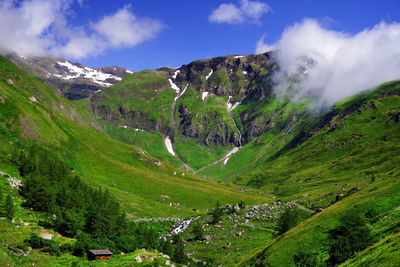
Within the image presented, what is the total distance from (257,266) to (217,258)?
2811 centimetres

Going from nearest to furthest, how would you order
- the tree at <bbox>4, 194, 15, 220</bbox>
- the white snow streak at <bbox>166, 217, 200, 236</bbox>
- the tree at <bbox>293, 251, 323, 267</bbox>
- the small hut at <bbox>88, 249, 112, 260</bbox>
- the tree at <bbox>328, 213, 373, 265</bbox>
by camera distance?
the tree at <bbox>328, 213, 373, 265</bbox> < the tree at <bbox>293, 251, 323, 267</bbox> < the small hut at <bbox>88, 249, 112, 260</bbox> < the tree at <bbox>4, 194, 15, 220</bbox> < the white snow streak at <bbox>166, 217, 200, 236</bbox>

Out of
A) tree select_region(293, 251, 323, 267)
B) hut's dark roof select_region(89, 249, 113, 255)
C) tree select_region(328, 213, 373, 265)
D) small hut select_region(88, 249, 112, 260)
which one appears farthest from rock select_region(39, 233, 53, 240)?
tree select_region(328, 213, 373, 265)

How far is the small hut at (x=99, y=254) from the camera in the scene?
55281 mm

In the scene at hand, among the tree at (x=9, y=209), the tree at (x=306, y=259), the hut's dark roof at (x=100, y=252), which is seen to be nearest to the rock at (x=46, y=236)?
the tree at (x=9, y=209)

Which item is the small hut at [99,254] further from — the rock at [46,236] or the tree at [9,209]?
the tree at [9,209]

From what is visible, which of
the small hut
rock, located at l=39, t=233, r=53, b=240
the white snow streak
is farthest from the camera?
the white snow streak

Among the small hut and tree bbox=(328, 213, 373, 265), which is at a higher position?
the small hut

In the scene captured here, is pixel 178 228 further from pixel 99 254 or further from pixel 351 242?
pixel 351 242

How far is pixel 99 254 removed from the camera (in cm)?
5588

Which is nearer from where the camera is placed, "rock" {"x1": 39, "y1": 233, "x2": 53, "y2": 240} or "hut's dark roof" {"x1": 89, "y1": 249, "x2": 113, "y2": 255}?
"hut's dark roof" {"x1": 89, "y1": 249, "x2": 113, "y2": 255}

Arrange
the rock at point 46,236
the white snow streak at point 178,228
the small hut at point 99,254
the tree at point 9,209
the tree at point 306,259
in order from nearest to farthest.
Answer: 1. the tree at point 306,259
2. the small hut at point 99,254
3. the tree at point 9,209
4. the rock at point 46,236
5. the white snow streak at point 178,228

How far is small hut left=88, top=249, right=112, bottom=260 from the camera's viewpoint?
2176 inches

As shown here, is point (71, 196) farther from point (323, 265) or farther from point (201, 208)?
point (201, 208)

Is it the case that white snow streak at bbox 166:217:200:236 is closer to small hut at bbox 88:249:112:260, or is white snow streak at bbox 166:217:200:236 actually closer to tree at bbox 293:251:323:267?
small hut at bbox 88:249:112:260
